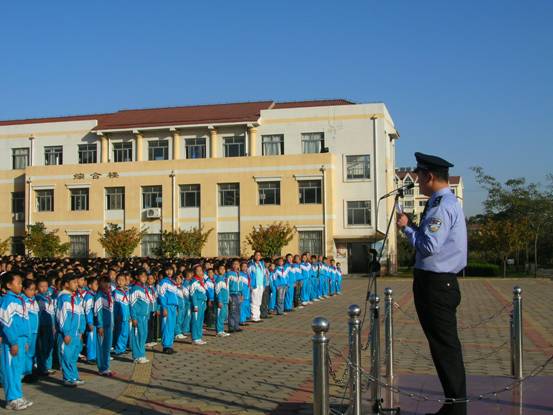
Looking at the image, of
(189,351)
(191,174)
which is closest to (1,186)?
(191,174)

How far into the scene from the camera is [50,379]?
10.4 m

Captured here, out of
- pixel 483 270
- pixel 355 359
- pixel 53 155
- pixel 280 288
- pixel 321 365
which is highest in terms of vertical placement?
pixel 53 155

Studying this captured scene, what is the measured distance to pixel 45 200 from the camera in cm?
4766

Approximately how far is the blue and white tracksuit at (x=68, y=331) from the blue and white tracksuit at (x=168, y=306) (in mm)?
2630

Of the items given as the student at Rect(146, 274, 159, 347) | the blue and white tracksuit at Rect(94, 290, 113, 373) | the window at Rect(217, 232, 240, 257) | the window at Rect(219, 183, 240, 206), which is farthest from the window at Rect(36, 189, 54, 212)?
the blue and white tracksuit at Rect(94, 290, 113, 373)

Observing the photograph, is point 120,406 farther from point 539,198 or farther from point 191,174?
point 539,198

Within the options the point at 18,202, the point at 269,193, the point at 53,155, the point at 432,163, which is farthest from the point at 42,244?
the point at 432,163

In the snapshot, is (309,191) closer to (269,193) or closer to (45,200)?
(269,193)

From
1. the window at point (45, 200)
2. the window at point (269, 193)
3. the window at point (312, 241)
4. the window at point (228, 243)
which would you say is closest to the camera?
the window at point (312, 241)

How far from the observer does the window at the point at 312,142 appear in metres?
44.8

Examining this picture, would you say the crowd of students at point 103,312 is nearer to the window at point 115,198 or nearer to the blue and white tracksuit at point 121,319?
the blue and white tracksuit at point 121,319

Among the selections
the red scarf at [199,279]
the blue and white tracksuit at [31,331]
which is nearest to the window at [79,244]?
the red scarf at [199,279]

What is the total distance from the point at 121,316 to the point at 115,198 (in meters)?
35.8

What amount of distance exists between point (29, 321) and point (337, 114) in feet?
121
